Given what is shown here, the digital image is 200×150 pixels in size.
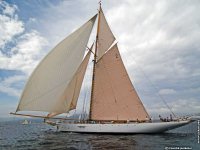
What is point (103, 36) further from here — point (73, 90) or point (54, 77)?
point (54, 77)

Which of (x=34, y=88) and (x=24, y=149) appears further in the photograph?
(x=34, y=88)

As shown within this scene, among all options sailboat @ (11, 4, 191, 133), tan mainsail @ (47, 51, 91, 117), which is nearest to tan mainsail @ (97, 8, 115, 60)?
sailboat @ (11, 4, 191, 133)

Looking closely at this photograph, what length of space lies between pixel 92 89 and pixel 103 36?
8507mm

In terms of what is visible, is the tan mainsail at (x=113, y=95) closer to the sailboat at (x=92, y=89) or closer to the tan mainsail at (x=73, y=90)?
the sailboat at (x=92, y=89)

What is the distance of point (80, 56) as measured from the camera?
32938 mm

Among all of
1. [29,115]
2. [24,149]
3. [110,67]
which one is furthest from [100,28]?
[24,149]

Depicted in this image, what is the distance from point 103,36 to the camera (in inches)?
1433

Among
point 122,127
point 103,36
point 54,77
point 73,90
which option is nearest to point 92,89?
point 73,90

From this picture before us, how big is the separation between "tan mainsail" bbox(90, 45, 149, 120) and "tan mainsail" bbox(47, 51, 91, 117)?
2091mm

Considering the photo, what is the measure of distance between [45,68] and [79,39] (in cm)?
642

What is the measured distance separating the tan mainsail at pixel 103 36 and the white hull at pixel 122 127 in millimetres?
10205

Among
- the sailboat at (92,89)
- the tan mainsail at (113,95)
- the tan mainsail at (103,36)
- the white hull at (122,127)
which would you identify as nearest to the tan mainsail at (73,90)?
the sailboat at (92,89)

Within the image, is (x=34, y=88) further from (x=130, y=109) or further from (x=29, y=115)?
(x=130, y=109)

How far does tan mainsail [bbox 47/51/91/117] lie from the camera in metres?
32.7
